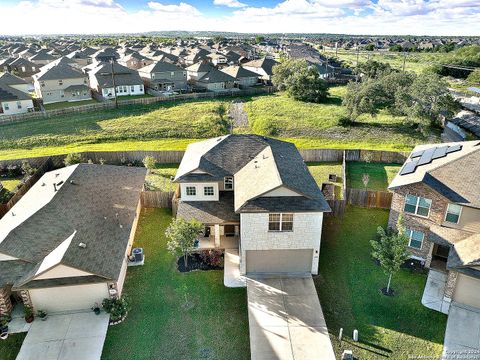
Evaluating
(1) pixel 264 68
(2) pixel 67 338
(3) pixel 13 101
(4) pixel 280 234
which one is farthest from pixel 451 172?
(1) pixel 264 68

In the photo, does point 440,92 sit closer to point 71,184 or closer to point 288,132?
point 288,132

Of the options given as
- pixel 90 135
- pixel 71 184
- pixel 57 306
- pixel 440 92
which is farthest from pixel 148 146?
pixel 440 92

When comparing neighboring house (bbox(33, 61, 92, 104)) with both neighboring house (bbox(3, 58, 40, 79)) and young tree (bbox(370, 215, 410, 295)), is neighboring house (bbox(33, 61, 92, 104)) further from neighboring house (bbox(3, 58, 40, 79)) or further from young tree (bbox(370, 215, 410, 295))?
young tree (bbox(370, 215, 410, 295))

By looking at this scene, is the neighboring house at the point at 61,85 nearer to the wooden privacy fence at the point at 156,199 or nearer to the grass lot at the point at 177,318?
the wooden privacy fence at the point at 156,199

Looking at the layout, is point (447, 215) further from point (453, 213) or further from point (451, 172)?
point (451, 172)

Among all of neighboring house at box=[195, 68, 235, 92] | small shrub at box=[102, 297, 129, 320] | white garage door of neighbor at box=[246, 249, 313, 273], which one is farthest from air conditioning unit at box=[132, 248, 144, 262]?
neighboring house at box=[195, 68, 235, 92]

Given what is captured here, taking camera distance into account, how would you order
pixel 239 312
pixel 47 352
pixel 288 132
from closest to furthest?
pixel 47 352 → pixel 239 312 → pixel 288 132

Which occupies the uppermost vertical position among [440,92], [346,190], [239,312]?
[440,92]
